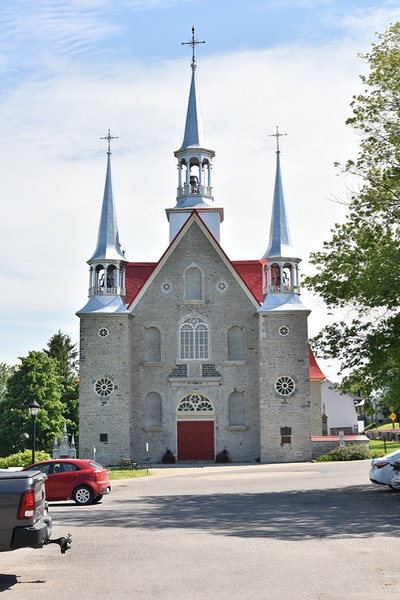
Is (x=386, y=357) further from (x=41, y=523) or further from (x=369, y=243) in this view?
(x=41, y=523)

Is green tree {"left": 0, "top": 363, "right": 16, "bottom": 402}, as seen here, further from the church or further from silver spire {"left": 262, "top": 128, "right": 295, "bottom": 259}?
silver spire {"left": 262, "top": 128, "right": 295, "bottom": 259}

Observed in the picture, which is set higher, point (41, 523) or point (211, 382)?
point (211, 382)

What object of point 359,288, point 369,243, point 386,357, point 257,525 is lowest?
point 257,525

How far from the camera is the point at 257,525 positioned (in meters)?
15.9

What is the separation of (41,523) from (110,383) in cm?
3387

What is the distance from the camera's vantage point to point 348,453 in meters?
41.5

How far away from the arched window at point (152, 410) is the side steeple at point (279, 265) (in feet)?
25.2

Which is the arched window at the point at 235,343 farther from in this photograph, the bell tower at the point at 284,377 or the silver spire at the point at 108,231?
the silver spire at the point at 108,231

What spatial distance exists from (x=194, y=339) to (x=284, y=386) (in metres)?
5.61

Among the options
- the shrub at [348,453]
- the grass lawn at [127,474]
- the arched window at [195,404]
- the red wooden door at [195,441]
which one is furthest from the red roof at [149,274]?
the grass lawn at [127,474]

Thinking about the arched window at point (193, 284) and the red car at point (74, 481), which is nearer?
the red car at point (74, 481)

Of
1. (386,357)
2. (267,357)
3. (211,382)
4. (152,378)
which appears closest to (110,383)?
(152,378)

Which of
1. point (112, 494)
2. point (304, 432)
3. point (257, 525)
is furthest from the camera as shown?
point (304, 432)

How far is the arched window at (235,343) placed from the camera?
45.3 metres
